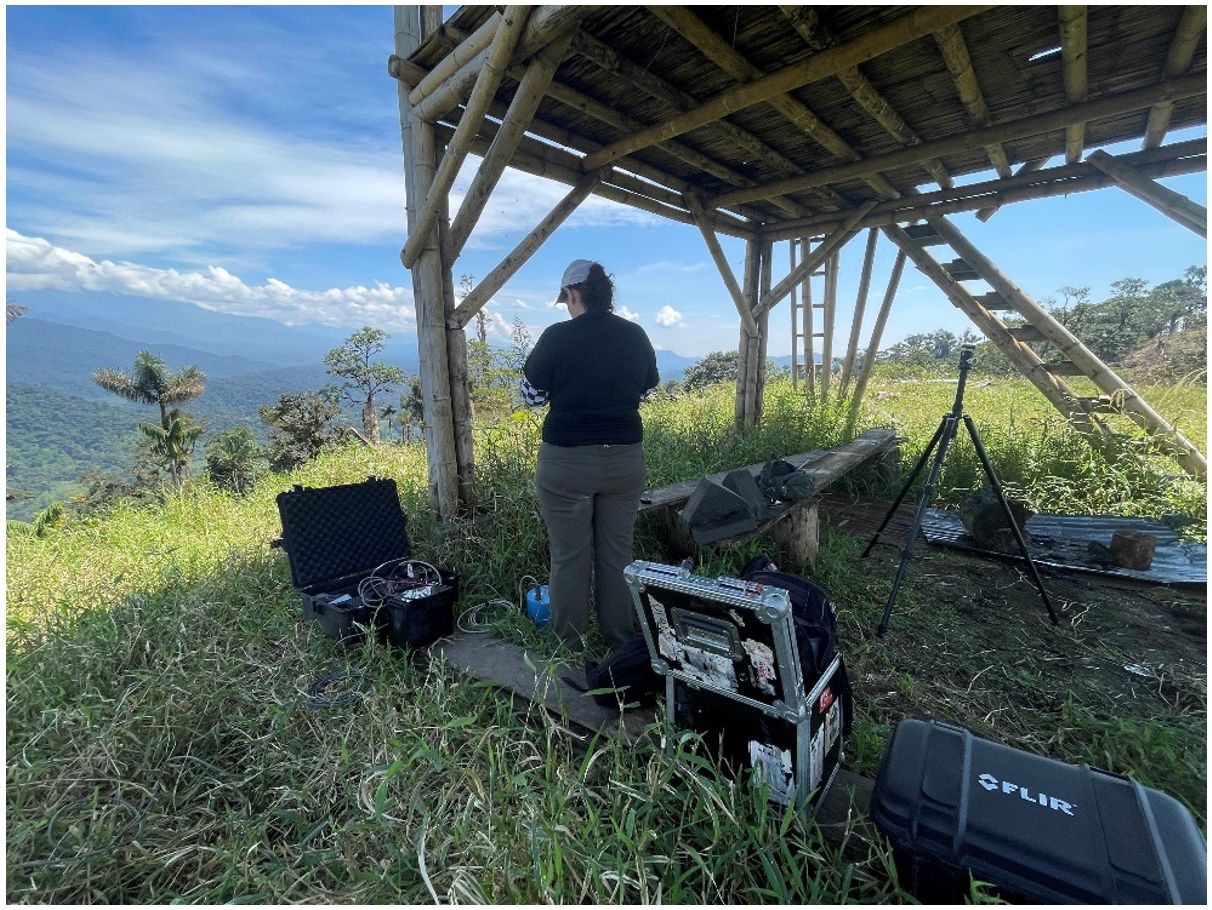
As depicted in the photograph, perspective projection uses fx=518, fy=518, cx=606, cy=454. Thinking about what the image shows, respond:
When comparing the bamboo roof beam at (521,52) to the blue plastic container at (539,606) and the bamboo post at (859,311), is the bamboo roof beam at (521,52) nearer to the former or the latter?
the blue plastic container at (539,606)

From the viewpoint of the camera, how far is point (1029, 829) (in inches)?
52.9

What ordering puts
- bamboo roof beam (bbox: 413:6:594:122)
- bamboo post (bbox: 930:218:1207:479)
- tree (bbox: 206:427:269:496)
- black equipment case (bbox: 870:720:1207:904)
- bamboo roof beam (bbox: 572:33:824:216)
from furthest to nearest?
tree (bbox: 206:427:269:496)
bamboo post (bbox: 930:218:1207:479)
bamboo roof beam (bbox: 572:33:824:216)
bamboo roof beam (bbox: 413:6:594:122)
black equipment case (bbox: 870:720:1207:904)

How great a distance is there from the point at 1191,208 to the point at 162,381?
45285mm

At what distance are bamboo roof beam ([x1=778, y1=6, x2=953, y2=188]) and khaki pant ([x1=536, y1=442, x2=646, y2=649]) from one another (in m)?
2.44

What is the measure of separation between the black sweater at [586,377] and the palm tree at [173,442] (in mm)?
35335

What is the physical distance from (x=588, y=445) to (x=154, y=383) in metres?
43.0

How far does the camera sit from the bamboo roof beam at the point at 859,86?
277 centimetres

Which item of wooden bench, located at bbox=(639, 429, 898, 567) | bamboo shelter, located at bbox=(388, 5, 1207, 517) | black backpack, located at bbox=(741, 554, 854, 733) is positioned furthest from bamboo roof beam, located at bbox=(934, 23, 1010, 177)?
black backpack, located at bbox=(741, 554, 854, 733)

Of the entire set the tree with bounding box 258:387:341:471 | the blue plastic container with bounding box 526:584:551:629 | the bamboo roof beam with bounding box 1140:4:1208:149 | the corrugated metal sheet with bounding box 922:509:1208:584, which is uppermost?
the bamboo roof beam with bounding box 1140:4:1208:149

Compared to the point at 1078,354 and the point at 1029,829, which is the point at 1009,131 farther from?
the point at 1029,829

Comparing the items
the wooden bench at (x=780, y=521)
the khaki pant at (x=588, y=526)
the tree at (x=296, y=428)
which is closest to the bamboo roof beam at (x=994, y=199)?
the wooden bench at (x=780, y=521)

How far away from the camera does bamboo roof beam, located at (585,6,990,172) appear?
2.70m

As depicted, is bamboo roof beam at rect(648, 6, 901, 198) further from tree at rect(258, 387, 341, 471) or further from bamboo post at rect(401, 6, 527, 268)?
tree at rect(258, 387, 341, 471)

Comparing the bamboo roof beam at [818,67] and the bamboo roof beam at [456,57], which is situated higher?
the bamboo roof beam at [456,57]
